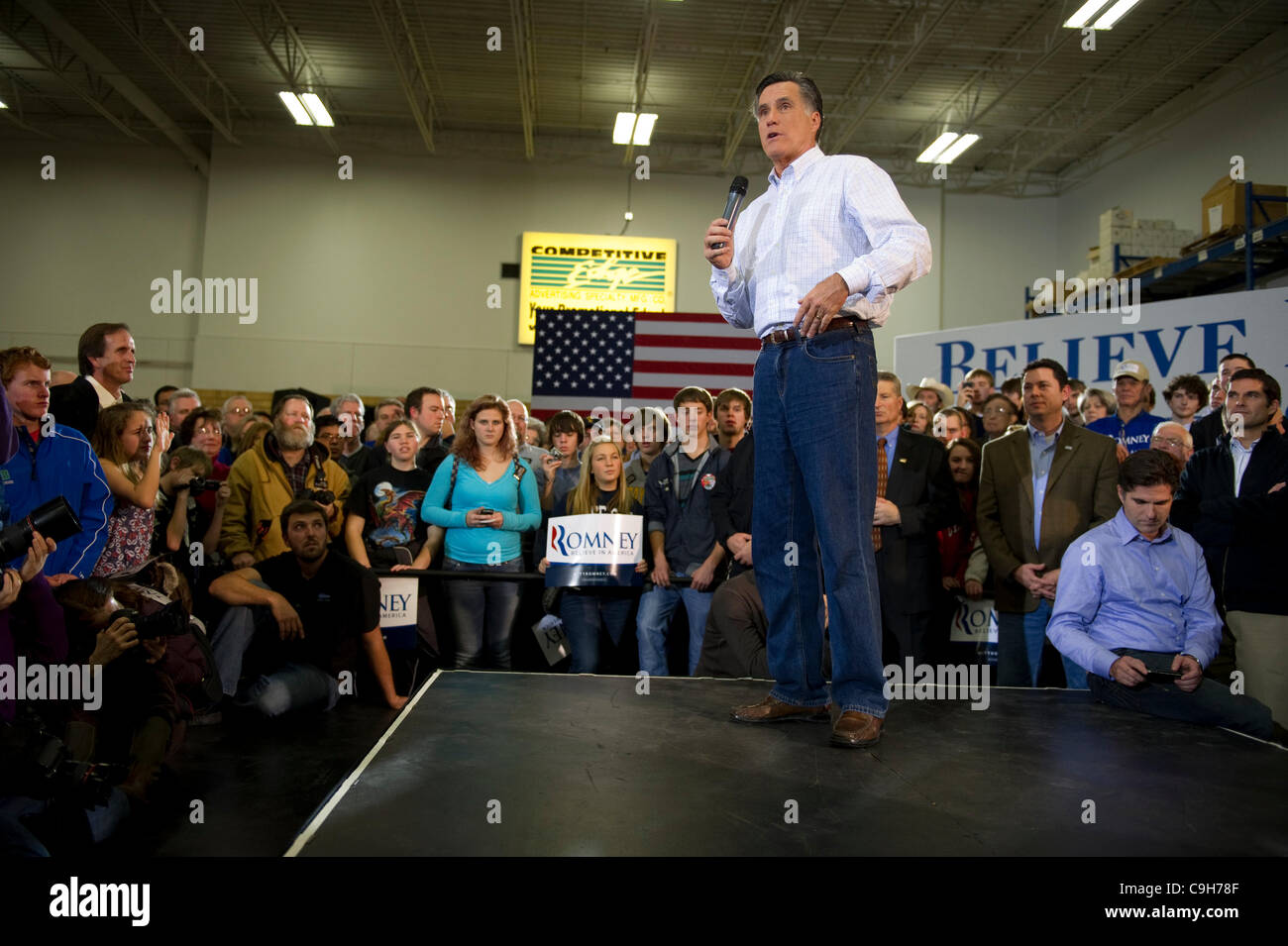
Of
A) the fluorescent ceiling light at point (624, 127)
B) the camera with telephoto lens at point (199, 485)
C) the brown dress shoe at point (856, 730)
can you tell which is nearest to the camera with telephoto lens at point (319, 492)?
the camera with telephoto lens at point (199, 485)

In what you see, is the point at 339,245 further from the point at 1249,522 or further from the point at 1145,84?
the point at 1249,522

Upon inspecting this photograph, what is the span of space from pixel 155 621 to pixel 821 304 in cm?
233

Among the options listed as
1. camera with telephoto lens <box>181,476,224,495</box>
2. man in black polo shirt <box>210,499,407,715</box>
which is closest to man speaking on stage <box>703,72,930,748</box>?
man in black polo shirt <box>210,499,407,715</box>

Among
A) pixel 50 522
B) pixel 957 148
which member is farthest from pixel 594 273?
pixel 50 522

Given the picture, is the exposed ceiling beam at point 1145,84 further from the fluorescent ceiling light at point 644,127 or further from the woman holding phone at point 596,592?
the woman holding phone at point 596,592

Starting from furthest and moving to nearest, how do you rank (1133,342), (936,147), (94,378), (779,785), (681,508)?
(936,147) → (1133,342) → (681,508) → (94,378) → (779,785)

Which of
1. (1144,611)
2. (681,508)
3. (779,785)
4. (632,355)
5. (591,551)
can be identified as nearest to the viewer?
(779,785)

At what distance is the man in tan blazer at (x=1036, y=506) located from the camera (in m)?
3.73

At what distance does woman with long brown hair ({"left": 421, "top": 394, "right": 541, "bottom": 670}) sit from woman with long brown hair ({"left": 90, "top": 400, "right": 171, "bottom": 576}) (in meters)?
Result: 1.17

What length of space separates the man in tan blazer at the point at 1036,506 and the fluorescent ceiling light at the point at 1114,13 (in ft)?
21.9

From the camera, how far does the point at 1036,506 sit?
3.83 m

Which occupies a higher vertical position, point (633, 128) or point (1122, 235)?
point (633, 128)

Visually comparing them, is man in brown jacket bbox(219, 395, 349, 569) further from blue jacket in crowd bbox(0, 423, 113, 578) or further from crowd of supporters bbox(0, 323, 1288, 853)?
blue jacket in crowd bbox(0, 423, 113, 578)
